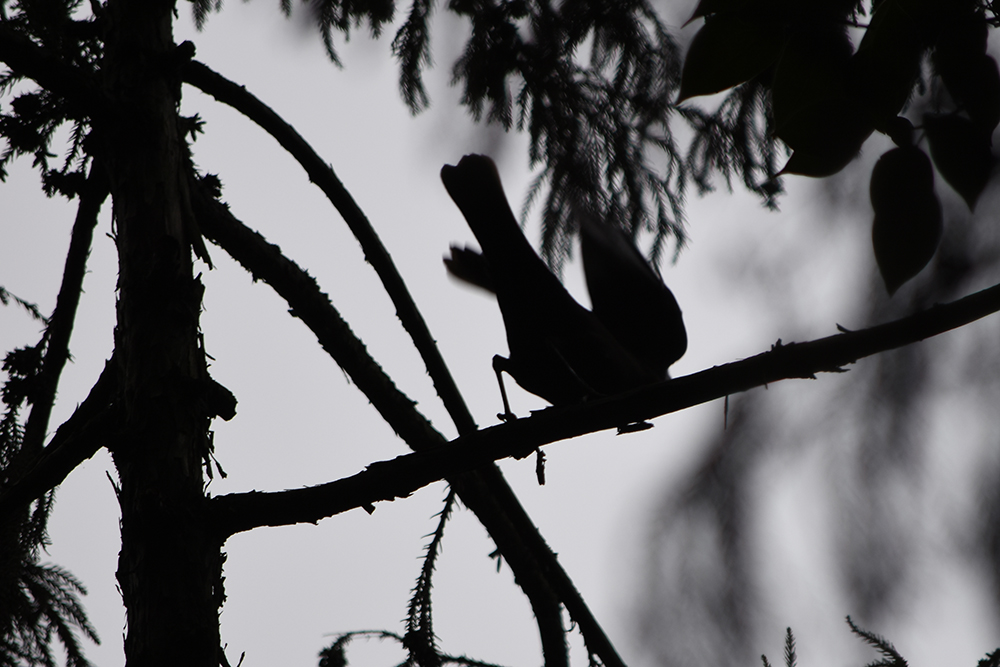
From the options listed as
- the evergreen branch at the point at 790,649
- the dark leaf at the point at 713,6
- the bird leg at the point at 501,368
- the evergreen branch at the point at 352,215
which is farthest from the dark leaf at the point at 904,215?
the evergreen branch at the point at 352,215

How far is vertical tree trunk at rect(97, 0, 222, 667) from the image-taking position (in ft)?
4.23

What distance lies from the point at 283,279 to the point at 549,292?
2.43 feet

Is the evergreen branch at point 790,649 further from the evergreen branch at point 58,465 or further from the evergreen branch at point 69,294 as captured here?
the evergreen branch at point 69,294

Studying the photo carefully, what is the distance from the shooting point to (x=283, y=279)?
1959mm

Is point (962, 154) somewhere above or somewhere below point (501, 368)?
below

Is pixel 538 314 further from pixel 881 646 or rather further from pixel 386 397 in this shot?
pixel 881 646

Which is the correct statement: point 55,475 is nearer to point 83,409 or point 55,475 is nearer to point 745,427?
point 83,409

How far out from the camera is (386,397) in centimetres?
197

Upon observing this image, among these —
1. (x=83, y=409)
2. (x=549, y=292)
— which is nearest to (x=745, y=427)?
(x=549, y=292)

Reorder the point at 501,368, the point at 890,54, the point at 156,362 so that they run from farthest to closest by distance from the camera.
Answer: the point at 501,368, the point at 156,362, the point at 890,54

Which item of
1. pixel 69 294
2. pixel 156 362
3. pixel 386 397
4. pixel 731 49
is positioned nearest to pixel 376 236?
pixel 386 397

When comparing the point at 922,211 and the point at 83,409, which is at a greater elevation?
the point at 83,409

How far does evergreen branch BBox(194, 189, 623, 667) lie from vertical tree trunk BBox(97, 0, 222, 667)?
19cm

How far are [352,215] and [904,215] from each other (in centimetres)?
149
